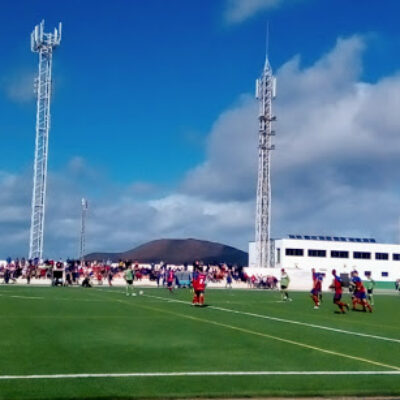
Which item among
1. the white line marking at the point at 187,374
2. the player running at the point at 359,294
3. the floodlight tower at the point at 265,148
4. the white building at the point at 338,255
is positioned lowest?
the white line marking at the point at 187,374

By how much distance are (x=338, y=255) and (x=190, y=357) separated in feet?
284

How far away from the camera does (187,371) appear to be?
1189 cm

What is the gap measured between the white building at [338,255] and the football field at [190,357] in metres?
70.6

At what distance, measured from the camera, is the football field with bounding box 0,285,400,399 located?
10.5 m

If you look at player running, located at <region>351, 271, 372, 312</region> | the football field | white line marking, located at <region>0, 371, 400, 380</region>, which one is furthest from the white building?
white line marking, located at <region>0, 371, 400, 380</region>

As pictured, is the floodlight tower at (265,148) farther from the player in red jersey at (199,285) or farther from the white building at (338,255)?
the player in red jersey at (199,285)

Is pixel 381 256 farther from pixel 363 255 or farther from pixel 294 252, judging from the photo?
pixel 294 252

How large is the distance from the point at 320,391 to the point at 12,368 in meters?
5.14

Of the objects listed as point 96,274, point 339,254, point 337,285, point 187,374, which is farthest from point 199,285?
point 339,254

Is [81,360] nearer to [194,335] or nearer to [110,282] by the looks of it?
[194,335]

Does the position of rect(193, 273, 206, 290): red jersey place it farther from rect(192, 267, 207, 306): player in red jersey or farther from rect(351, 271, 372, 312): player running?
rect(351, 271, 372, 312): player running

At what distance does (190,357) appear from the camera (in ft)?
44.5

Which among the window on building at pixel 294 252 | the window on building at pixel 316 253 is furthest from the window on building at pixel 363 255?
the window on building at pixel 294 252

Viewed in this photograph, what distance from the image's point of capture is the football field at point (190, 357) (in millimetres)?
10477
